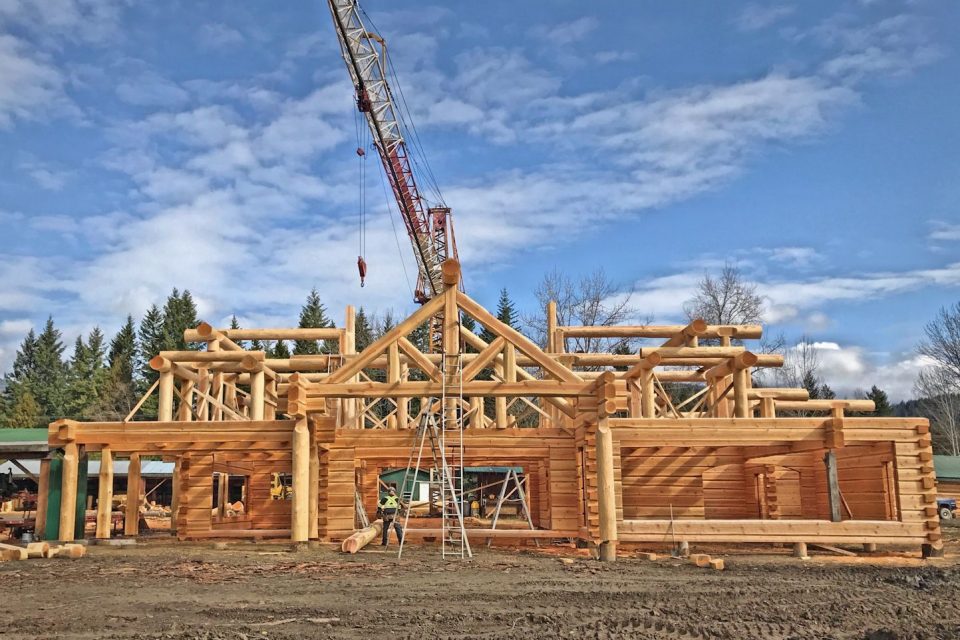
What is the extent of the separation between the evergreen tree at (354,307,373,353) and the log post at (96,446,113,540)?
4574 centimetres

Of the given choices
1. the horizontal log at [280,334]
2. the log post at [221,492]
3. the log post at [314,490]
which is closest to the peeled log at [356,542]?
the log post at [314,490]

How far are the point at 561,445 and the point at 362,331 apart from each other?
47.4 m

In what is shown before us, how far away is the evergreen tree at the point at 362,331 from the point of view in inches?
2454

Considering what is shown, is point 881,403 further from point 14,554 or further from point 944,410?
point 14,554

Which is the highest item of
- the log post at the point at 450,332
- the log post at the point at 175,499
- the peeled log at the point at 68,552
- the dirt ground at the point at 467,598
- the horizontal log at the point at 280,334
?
the horizontal log at the point at 280,334

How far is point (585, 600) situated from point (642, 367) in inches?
316

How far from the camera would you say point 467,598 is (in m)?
9.53

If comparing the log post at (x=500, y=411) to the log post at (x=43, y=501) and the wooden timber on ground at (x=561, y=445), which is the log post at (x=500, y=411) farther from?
the log post at (x=43, y=501)

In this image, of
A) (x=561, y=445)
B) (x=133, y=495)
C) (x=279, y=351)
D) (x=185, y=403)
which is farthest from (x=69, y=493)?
(x=279, y=351)

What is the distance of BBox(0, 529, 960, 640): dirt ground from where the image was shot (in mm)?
7859

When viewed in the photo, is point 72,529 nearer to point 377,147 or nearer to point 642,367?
point 642,367

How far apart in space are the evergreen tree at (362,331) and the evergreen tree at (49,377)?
22.0 meters

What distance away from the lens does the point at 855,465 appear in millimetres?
18156

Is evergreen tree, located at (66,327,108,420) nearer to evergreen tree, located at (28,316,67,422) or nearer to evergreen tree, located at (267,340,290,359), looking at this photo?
evergreen tree, located at (28,316,67,422)
